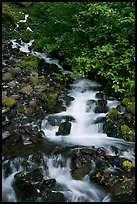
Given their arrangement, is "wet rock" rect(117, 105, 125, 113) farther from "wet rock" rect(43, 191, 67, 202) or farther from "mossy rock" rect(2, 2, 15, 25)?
"mossy rock" rect(2, 2, 15, 25)

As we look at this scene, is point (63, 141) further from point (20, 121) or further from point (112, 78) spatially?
point (112, 78)

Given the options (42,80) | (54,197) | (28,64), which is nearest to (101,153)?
(54,197)

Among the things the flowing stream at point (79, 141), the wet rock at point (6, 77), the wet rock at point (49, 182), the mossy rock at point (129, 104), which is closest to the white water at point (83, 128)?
the flowing stream at point (79, 141)

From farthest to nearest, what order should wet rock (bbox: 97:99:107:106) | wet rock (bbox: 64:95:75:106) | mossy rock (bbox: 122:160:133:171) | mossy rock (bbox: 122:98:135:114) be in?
wet rock (bbox: 64:95:75:106) → wet rock (bbox: 97:99:107:106) → mossy rock (bbox: 122:98:135:114) → mossy rock (bbox: 122:160:133:171)

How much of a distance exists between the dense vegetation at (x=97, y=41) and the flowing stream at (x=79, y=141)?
496mm

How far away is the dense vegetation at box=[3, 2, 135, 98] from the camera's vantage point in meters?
8.13

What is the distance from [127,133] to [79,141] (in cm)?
107

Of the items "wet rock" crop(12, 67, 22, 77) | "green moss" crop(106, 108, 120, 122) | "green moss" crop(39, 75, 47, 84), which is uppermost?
"wet rock" crop(12, 67, 22, 77)

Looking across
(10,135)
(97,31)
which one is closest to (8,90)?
(10,135)

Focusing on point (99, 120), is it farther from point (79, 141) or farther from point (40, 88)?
point (40, 88)

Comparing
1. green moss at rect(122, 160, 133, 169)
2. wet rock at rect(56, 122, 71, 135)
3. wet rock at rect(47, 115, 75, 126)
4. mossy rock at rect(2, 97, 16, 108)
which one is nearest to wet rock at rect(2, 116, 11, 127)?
mossy rock at rect(2, 97, 16, 108)

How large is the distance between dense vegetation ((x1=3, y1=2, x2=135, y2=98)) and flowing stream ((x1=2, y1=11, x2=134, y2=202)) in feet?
1.63

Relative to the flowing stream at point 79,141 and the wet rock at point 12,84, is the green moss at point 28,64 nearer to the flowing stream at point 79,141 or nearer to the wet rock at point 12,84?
the wet rock at point 12,84

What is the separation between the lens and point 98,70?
27.9 ft
